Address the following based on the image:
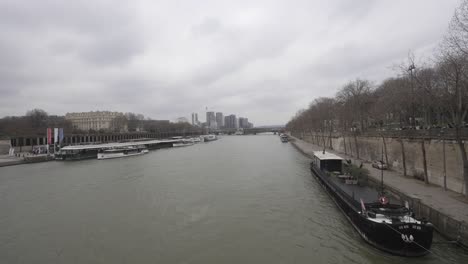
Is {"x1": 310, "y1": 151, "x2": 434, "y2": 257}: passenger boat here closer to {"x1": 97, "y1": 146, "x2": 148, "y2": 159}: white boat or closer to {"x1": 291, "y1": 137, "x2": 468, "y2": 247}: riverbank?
{"x1": 291, "y1": 137, "x2": 468, "y2": 247}: riverbank

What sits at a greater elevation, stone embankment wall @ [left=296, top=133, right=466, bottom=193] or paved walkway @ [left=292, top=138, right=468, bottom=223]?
stone embankment wall @ [left=296, top=133, right=466, bottom=193]

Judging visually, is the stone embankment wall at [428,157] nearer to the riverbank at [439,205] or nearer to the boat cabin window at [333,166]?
the riverbank at [439,205]

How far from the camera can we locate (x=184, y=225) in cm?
1425

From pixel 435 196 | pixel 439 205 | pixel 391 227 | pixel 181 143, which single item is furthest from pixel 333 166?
pixel 181 143

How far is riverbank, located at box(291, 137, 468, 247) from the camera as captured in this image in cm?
1041

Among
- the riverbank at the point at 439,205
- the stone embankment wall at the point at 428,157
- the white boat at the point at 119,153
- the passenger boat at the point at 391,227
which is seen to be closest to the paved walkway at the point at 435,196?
the riverbank at the point at 439,205

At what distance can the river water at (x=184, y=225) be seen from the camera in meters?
10.9

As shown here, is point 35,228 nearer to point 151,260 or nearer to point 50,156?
point 151,260

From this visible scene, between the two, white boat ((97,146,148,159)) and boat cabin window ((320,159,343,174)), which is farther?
white boat ((97,146,148,159))

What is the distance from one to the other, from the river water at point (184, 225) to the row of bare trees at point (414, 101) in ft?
26.4

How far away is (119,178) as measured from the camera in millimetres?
29000

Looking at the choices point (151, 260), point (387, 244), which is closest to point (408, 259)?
point (387, 244)

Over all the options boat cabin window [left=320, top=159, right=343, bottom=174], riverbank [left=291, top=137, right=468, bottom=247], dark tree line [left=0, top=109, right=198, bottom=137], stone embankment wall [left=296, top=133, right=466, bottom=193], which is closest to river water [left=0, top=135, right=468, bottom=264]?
riverbank [left=291, top=137, right=468, bottom=247]

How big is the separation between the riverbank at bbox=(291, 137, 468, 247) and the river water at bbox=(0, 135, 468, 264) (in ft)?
2.16
